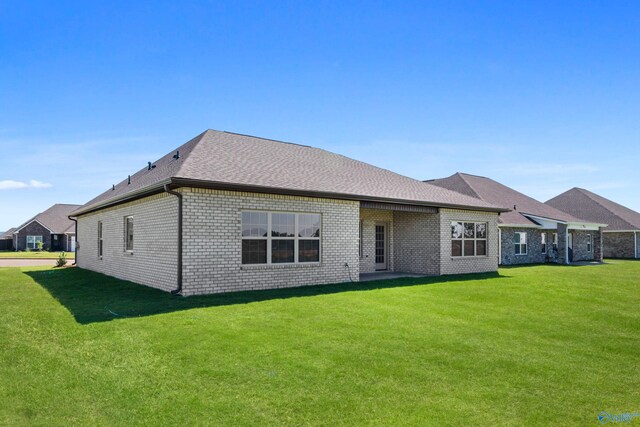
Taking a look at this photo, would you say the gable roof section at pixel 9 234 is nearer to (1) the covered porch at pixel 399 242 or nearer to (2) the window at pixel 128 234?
(2) the window at pixel 128 234

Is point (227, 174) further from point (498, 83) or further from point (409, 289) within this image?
point (498, 83)

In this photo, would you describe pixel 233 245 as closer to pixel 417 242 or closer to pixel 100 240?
pixel 417 242

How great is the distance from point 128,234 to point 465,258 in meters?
13.4

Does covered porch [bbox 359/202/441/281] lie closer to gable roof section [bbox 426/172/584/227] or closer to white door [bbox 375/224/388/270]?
white door [bbox 375/224/388/270]

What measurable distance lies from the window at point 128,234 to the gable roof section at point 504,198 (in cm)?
1978

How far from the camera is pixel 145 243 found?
13.0 meters

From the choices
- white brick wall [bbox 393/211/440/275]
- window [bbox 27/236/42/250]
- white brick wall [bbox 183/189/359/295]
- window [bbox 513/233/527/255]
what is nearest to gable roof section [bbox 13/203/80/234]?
window [bbox 27/236/42/250]

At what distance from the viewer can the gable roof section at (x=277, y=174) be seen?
1144 centimetres

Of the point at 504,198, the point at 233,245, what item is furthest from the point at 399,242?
the point at 504,198

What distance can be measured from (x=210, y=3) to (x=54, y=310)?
903 cm

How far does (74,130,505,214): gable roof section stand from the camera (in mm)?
11442

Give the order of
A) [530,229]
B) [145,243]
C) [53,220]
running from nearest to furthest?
[145,243], [530,229], [53,220]

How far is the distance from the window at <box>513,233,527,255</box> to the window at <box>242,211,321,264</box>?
1738 centimetres

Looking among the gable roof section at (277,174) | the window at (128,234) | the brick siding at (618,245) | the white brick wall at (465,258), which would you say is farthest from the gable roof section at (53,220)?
the brick siding at (618,245)
